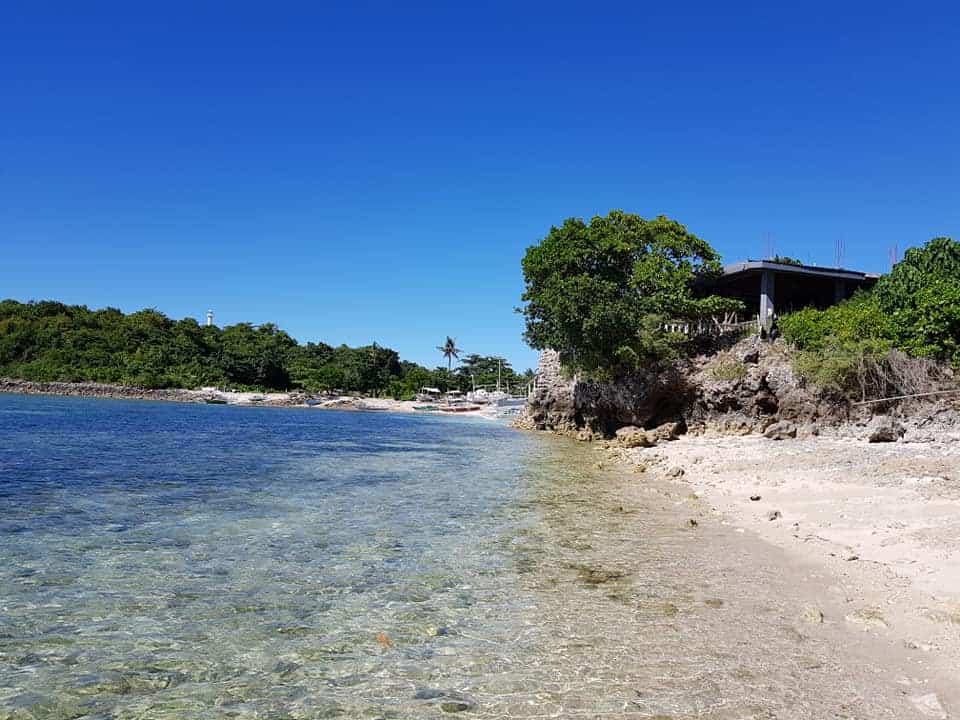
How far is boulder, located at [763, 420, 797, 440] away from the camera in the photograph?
23.3 m

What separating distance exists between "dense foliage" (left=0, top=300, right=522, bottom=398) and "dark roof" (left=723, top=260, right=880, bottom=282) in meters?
70.9

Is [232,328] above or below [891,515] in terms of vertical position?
above

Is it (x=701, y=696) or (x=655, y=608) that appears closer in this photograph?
(x=701, y=696)

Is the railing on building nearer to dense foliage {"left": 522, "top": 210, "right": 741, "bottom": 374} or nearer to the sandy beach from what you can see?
dense foliage {"left": 522, "top": 210, "right": 741, "bottom": 374}

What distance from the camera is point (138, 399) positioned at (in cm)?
8231

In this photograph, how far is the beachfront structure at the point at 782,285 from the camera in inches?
1251

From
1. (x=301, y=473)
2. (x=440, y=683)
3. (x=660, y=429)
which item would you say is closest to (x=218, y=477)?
(x=301, y=473)

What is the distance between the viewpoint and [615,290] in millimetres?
33562

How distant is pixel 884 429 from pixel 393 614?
1995cm

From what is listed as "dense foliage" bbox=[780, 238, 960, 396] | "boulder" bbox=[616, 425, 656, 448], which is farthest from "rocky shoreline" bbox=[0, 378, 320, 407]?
"dense foliage" bbox=[780, 238, 960, 396]

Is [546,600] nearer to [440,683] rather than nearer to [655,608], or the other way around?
[655,608]

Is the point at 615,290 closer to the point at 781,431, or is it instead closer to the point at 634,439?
the point at 634,439

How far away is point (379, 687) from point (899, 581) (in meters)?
5.90

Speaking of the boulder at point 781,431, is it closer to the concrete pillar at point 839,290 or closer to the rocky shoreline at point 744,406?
the rocky shoreline at point 744,406
